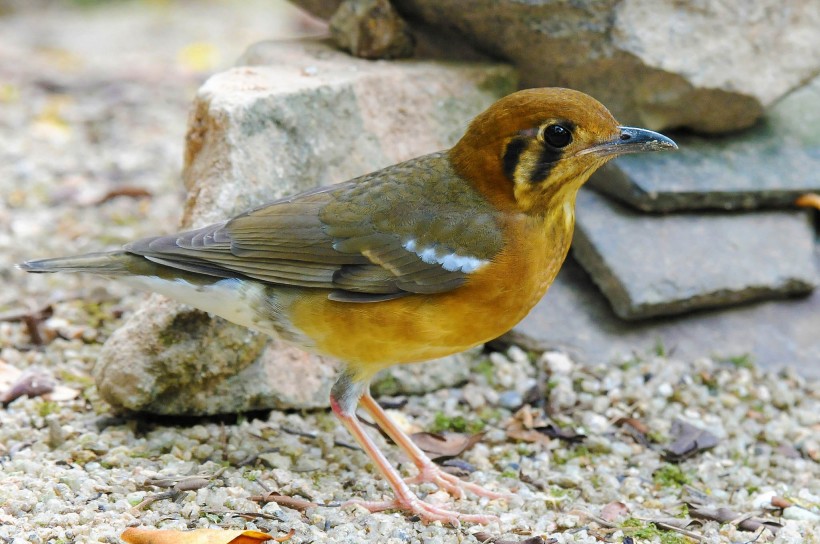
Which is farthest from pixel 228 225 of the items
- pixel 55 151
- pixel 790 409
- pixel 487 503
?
pixel 55 151

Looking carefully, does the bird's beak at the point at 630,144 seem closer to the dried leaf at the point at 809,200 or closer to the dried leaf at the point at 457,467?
the dried leaf at the point at 457,467

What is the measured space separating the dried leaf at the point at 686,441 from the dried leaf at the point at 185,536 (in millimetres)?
2553

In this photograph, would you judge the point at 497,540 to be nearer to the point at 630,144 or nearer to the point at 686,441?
the point at 686,441

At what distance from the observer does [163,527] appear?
167 inches

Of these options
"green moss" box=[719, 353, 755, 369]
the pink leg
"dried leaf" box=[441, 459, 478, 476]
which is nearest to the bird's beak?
the pink leg

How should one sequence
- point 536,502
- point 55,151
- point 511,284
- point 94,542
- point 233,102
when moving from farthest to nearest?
point 55,151, point 233,102, point 536,502, point 511,284, point 94,542

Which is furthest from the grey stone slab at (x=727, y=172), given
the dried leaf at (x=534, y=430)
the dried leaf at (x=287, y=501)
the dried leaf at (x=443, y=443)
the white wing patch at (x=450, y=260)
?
the dried leaf at (x=287, y=501)

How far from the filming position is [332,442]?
5.53 m

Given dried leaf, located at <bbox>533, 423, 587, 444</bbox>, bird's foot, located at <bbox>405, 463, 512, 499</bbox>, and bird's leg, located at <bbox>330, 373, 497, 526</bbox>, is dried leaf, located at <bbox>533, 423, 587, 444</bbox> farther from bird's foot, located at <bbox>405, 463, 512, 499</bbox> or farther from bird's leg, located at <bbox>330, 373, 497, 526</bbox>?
bird's leg, located at <bbox>330, 373, 497, 526</bbox>

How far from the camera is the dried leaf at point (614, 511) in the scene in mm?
4812

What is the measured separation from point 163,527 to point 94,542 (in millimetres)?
301

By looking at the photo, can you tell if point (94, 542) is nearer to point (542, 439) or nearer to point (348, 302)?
point (348, 302)

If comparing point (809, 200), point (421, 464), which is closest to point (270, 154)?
point (421, 464)

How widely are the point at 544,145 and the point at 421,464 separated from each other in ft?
5.79
